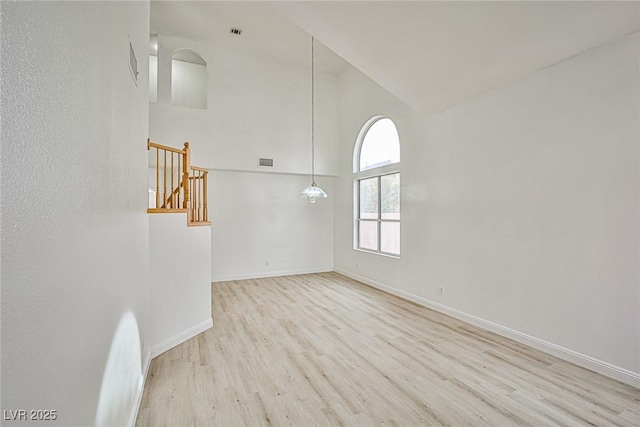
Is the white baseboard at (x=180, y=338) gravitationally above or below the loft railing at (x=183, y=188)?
below

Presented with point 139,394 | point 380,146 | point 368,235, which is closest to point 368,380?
point 139,394

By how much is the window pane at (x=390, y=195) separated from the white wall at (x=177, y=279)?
350 centimetres

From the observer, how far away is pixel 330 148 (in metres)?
7.72

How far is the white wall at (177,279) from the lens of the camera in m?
3.22

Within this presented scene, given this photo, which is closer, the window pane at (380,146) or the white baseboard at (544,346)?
the white baseboard at (544,346)

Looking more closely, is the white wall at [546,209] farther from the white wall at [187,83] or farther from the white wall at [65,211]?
the white wall at [187,83]

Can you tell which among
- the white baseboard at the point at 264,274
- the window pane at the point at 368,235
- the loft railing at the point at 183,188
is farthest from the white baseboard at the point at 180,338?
the window pane at the point at 368,235

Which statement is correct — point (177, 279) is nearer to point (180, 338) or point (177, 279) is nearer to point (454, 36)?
point (180, 338)

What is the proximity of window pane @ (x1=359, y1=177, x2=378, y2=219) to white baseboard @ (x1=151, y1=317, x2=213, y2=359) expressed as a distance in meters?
3.95

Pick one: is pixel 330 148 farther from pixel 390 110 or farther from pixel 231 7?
pixel 231 7

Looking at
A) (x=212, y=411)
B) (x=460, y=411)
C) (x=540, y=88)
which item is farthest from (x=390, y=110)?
(x=212, y=411)

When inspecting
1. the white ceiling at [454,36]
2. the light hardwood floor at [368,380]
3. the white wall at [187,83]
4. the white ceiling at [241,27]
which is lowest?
the light hardwood floor at [368,380]

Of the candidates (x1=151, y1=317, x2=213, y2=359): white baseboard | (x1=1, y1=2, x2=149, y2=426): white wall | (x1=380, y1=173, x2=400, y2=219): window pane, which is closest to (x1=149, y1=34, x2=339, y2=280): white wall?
(x1=380, y1=173, x2=400, y2=219): window pane

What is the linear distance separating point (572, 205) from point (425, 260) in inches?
87.2
